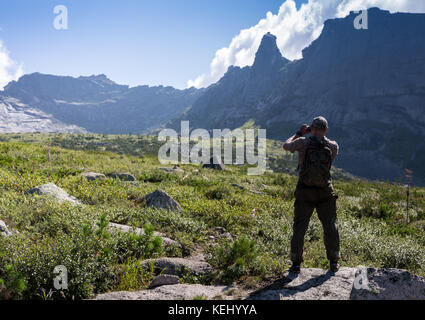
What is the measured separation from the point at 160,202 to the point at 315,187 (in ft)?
17.6

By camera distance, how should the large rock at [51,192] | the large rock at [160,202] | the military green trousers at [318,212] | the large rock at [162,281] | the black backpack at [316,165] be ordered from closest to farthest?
the large rock at [162,281] → the black backpack at [316,165] → the military green trousers at [318,212] → the large rock at [51,192] → the large rock at [160,202]

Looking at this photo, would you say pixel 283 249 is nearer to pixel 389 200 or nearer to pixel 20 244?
pixel 20 244

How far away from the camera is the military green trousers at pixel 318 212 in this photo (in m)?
4.72

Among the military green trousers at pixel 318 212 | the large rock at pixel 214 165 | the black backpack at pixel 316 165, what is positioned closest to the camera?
the black backpack at pixel 316 165

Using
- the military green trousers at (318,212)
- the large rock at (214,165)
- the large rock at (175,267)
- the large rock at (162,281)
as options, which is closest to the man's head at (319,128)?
the military green trousers at (318,212)

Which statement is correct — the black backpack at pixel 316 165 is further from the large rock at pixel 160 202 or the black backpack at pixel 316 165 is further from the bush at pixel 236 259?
the large rock at pixel 160 202

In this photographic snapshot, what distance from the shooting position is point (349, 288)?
4.07m

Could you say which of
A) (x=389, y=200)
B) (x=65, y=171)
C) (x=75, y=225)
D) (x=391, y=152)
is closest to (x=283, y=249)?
(x=75, y=225)

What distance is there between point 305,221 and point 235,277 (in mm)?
1660

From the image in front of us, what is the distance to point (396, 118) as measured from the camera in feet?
591

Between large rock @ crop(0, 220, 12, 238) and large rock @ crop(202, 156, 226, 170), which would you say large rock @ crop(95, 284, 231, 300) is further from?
large rock @ crop(202, 156, 226, 170)

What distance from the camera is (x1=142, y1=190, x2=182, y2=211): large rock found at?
27.7 ft

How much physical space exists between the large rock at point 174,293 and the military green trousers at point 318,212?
1.55m


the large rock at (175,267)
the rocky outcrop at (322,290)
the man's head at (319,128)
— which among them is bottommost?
the large rock at (175,267)
